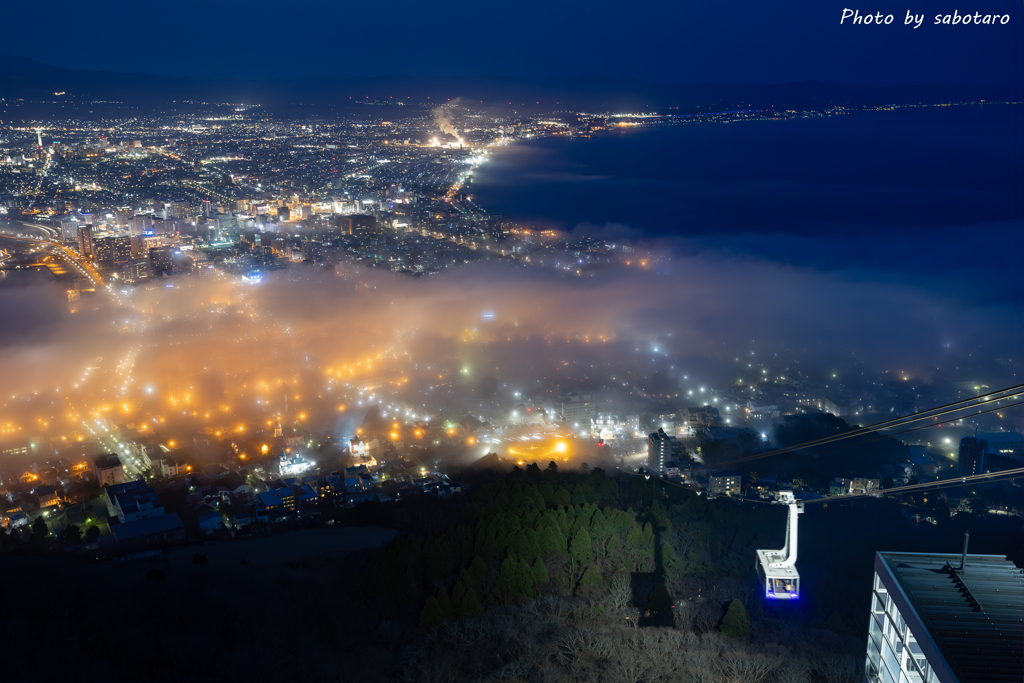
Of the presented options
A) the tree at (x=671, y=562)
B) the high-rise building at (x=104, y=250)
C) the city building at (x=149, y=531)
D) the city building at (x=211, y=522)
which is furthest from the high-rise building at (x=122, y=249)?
the tree at (x=671, y=562)

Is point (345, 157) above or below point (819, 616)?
above

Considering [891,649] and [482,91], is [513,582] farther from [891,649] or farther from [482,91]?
[482,91]

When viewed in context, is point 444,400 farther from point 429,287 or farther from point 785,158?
point 785,158

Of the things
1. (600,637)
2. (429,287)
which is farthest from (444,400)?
(600,637)

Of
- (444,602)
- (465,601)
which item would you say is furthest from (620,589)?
(444,602)

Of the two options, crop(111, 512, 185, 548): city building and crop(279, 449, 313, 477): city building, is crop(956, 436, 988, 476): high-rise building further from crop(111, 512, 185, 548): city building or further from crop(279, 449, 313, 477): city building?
crop(111, 512, 185, 548): city building
